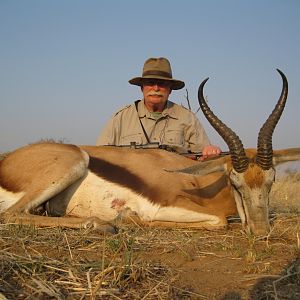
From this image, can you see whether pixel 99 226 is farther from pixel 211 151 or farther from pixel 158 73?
pixel 158 73

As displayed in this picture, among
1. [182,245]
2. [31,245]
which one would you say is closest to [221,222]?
[182,245]

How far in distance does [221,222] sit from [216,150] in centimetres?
146

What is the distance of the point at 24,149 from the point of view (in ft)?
17.4

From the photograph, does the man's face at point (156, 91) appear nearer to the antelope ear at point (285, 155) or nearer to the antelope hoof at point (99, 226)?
the antelope ear at point (285, 155)

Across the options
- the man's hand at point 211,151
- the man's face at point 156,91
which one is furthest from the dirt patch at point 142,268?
the man's face at point 156,91

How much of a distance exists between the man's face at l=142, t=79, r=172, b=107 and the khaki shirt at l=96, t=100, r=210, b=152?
0.70 feet

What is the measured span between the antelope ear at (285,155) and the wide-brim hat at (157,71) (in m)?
3.33

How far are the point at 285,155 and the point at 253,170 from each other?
64 cm

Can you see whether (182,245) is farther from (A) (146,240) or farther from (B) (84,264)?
(B) (84,264)

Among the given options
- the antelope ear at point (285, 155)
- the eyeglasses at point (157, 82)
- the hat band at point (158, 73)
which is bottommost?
the antelope ear at point (285, 155)

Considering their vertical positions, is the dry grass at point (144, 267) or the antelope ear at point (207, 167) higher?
the antelope ear at point (207, 167)

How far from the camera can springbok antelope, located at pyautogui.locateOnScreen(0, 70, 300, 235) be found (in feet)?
14.6

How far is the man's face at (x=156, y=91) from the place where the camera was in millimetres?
7695

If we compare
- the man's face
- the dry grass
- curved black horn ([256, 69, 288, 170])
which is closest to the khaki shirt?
the man's face
